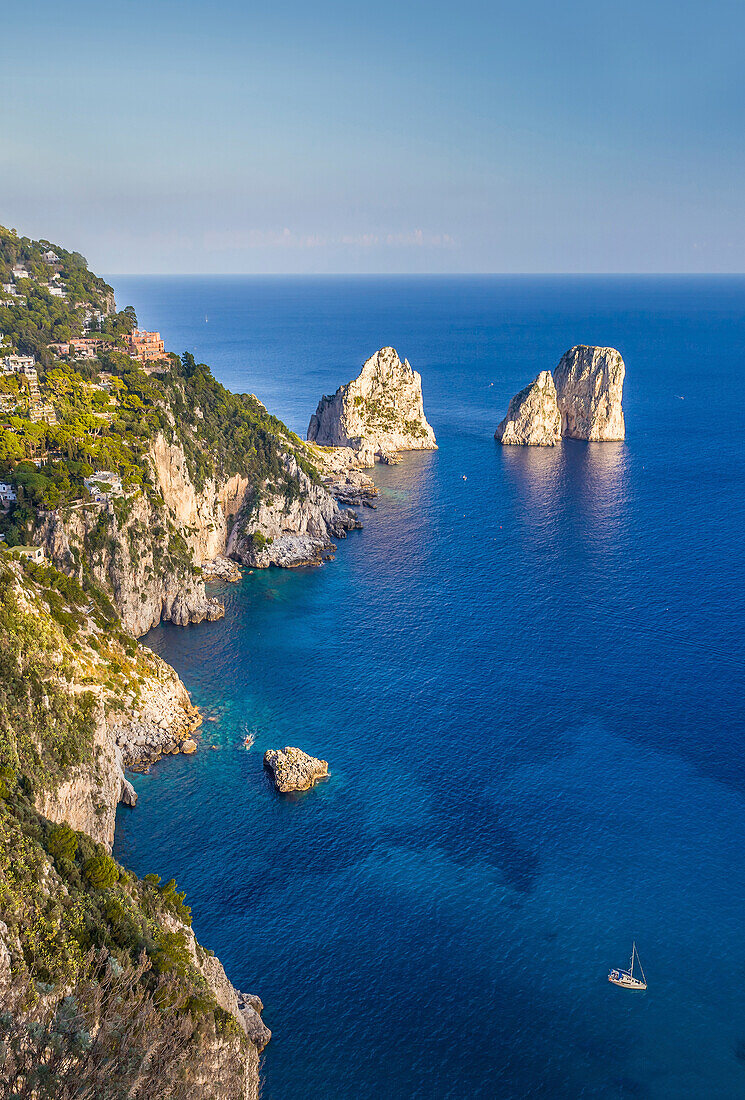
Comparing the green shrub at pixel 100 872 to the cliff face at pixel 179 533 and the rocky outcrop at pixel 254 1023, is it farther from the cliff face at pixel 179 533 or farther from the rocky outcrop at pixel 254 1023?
the cliff face at pixel 179 533

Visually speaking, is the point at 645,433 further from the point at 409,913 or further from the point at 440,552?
the point at 409,913

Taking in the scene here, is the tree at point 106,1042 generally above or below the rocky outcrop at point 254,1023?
above

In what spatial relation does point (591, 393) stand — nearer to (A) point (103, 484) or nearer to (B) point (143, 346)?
(B) point (143, 346)

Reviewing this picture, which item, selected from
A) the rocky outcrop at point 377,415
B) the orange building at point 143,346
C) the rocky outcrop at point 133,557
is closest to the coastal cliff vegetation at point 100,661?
the rocky outcrop at point 133,557

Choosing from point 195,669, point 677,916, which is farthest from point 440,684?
point 677,916

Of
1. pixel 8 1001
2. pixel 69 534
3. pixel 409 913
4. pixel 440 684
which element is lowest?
pixel 409 913

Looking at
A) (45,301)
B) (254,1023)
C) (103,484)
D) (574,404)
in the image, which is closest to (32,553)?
(103,484)

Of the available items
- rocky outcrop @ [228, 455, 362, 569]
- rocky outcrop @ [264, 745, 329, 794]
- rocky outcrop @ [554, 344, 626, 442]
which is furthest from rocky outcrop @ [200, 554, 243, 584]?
rocky outcrop @ [554, 344, 626, 442]

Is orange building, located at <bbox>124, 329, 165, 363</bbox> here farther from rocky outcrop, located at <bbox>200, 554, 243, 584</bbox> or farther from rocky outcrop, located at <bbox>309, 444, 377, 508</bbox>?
rocky outcrop, located at <bbox>200, 554, 243, 584</bbox>
